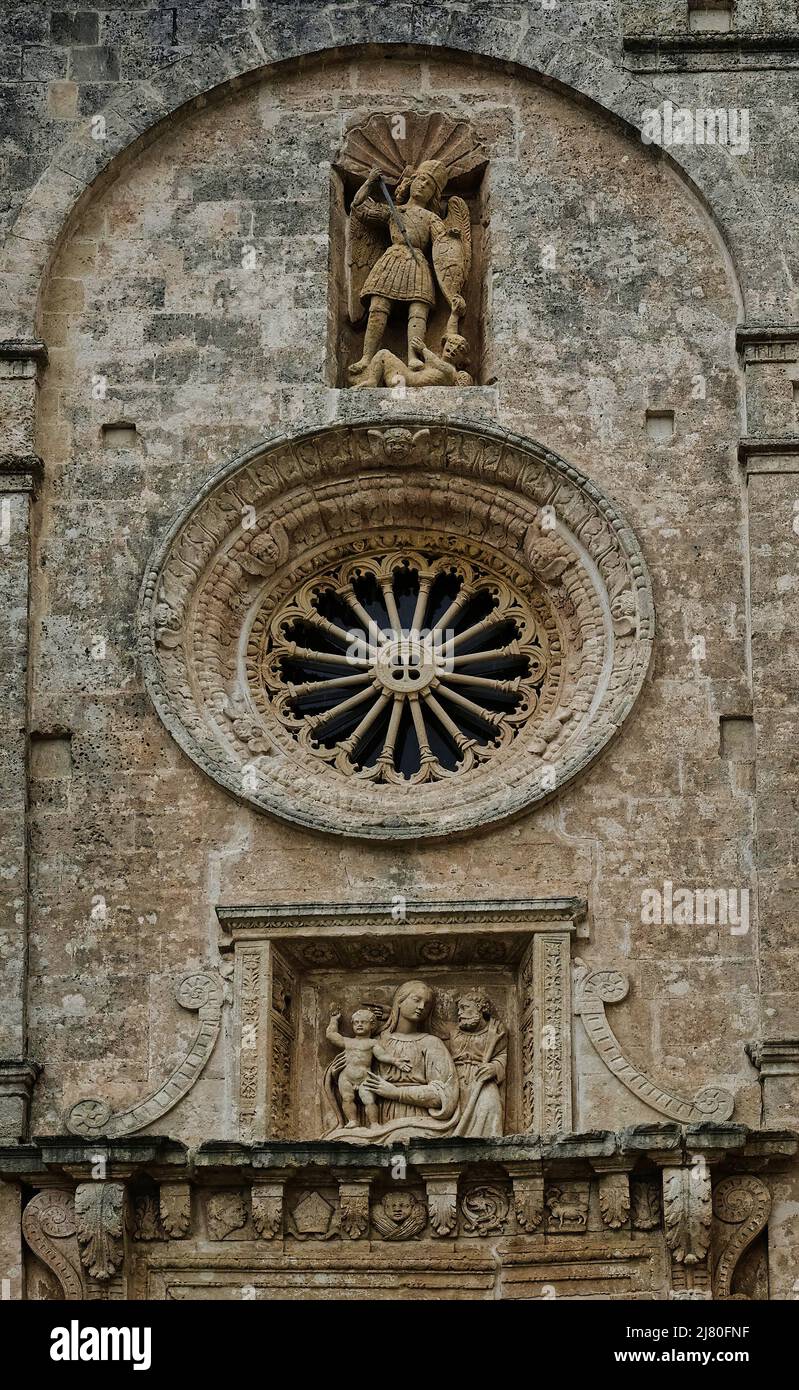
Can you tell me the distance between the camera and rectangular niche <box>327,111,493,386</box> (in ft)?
65.8

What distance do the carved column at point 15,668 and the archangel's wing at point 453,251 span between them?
264 centimetres

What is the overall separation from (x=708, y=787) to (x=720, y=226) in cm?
377

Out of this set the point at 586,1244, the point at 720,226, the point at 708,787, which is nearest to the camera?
the point at 586,1244

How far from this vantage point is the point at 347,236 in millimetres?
20250

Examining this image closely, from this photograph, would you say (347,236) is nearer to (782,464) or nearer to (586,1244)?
(782,464)

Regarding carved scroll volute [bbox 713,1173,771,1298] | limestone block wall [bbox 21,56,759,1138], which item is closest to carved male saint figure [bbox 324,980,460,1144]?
limestone block wall [bbox 21,56,759,1138]

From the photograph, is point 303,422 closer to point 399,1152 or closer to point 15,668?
point 15,668

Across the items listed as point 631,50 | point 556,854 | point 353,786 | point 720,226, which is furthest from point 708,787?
point 631,50

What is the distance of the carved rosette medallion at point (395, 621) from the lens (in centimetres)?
1872

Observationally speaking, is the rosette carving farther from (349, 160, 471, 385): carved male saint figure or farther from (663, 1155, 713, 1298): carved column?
(349, 160, 471, 385): carved male saint figure

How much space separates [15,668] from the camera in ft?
61.2

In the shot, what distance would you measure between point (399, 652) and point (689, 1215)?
413cm

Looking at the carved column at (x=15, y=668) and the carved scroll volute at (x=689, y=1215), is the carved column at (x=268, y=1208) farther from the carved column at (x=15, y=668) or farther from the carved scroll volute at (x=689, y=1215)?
the carved scroll volute at (x=689, y=1215)

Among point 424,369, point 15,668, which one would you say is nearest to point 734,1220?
point 15,668
